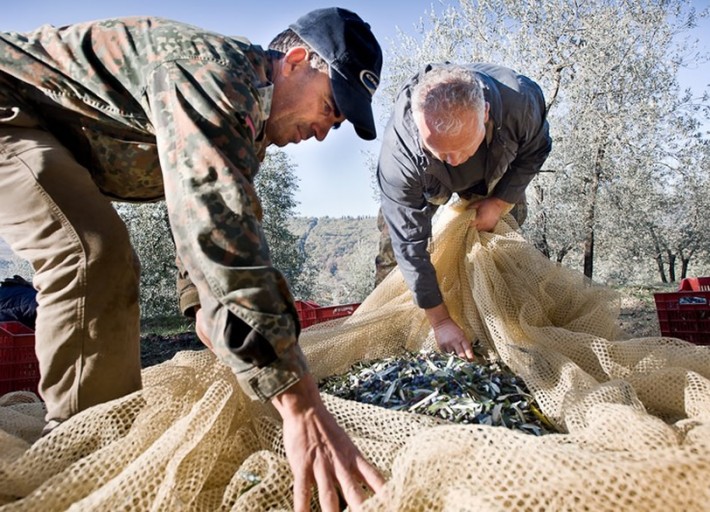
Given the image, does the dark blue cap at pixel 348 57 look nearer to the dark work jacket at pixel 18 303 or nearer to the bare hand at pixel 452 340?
the bare hand at pixel 452 340

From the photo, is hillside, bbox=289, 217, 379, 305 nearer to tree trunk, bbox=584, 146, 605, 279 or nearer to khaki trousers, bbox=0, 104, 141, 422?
tree trunk, bbox=584, 146, 605, 279

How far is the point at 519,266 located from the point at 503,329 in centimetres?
65

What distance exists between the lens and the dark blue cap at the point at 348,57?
2094 millimetres

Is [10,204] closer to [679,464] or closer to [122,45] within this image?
[122,45]

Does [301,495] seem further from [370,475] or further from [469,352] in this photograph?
[469,352]

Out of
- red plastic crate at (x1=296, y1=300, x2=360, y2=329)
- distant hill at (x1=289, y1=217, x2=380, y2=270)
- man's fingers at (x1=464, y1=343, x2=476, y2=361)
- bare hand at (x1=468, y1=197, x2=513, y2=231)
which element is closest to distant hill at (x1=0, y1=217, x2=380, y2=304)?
distant hill at (x1=289, y1=217, x2=380, y2=270)

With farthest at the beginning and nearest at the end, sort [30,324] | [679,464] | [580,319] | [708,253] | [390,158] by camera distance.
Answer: [708,253], [30,324], [390,158], [580,319], [679,464]

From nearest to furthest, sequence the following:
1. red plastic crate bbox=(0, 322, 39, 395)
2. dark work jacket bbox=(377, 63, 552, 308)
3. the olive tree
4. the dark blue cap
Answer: the dark blue cap → dark work jacket bbox=(377, 63, 552, 308) → red plastic crate bbox=(0, 322, 39, 395) → the olive tree

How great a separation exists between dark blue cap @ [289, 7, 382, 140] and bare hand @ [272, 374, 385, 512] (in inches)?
46.0

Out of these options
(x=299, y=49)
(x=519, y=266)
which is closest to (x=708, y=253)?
(x=519, y=266)

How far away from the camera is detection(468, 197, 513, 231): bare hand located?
3535 millimetres

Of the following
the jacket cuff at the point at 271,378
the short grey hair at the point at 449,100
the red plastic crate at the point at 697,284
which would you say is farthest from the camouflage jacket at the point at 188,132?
the red plastic crate at the point at 697,284

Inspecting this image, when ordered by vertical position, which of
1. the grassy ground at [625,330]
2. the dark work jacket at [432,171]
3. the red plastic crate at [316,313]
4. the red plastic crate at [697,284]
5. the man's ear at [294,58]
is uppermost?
the man's ear at [294,58]

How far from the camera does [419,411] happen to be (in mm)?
2172
